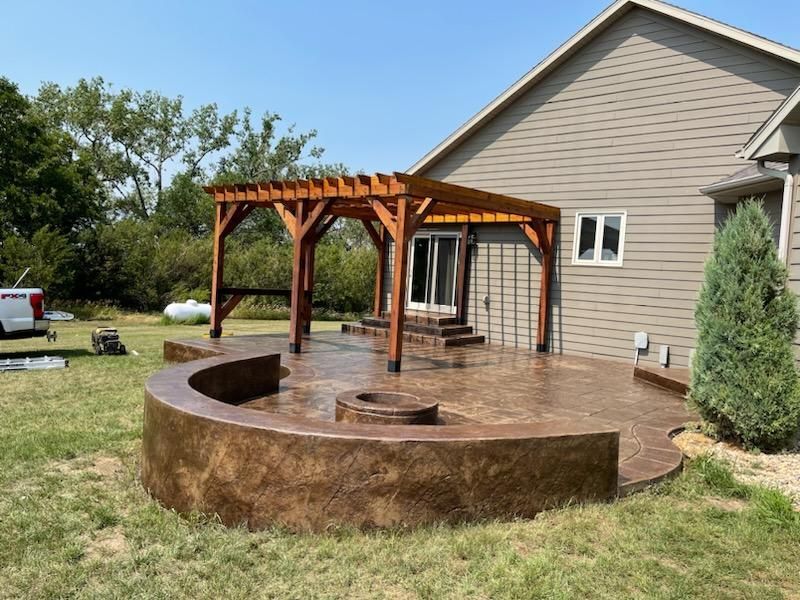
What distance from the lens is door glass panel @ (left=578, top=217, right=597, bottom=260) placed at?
1002 cm

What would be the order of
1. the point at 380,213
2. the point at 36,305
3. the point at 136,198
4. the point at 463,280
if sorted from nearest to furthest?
the point at 380,213 < the point at 36,305 < the point at 463,280 < the point at 136,198

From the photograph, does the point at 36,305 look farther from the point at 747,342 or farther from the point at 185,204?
the point at 185,204

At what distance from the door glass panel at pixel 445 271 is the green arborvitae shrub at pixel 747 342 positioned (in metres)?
7.09

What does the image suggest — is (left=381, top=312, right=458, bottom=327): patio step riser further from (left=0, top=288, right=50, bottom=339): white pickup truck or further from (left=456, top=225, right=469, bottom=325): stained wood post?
(left=0, top=288, right=50, bottom=339): white pickup truck

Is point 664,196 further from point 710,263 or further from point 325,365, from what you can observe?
point 325,365

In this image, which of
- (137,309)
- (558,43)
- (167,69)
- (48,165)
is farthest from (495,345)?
(167,69)

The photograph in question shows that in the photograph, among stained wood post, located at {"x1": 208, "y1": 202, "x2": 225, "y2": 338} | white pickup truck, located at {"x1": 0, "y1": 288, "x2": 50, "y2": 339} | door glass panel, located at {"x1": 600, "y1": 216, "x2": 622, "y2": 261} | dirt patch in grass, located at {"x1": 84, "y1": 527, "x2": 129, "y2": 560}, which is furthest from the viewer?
stained wood post, located at {"x1": 208, "y1": 202, "x2": 225, "y2": 338}

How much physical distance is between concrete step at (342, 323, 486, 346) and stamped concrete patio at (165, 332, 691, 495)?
1.25 feet

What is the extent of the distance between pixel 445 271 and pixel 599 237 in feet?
10.6

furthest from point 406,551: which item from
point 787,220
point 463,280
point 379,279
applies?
point 379,279

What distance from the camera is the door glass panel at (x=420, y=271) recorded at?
1231cm

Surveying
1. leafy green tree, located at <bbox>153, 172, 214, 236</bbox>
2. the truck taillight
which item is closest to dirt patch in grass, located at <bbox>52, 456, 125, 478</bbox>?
the truck taillight

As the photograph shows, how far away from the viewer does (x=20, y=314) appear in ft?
26.9

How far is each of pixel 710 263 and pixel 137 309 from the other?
59.2ft
